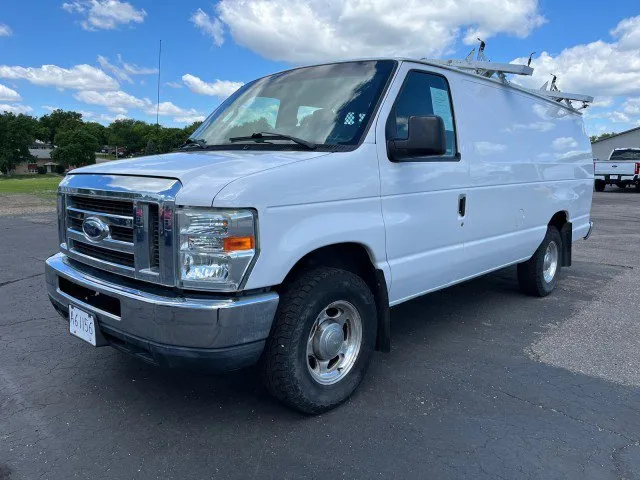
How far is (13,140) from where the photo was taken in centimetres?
10688

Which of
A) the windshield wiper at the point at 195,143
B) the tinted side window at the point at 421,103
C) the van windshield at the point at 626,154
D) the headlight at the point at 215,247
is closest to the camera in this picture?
the headlight at the point at 215,247

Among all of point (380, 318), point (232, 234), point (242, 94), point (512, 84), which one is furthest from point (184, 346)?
point (512, 84)

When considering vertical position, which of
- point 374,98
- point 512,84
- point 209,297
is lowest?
point 209,297

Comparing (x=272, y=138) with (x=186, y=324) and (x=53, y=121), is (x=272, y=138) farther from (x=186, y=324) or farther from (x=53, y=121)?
(x=53, y=121)

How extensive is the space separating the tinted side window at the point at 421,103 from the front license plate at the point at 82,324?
7.21 feet

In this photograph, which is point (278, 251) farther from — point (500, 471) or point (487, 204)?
point (487, 204)

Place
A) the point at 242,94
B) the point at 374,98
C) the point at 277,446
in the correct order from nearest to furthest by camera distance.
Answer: the point at 277,446 → the point at 374,98 → the point at 242,94

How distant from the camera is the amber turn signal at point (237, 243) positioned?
2.56 meters

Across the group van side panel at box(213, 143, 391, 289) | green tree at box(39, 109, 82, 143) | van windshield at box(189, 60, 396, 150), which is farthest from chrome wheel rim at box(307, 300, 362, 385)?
green tree at box(39, 109, 82, 143)

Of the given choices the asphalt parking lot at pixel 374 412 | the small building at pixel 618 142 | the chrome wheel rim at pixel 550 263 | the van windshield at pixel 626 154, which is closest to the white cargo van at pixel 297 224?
the asphalt parking lot at pixel 374 412

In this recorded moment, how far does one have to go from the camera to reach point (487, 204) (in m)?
4.43

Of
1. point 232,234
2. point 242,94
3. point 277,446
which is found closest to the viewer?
point 232,234

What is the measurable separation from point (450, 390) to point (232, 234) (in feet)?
6.51

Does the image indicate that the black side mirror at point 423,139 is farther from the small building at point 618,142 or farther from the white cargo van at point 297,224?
the small building at point 618,142
